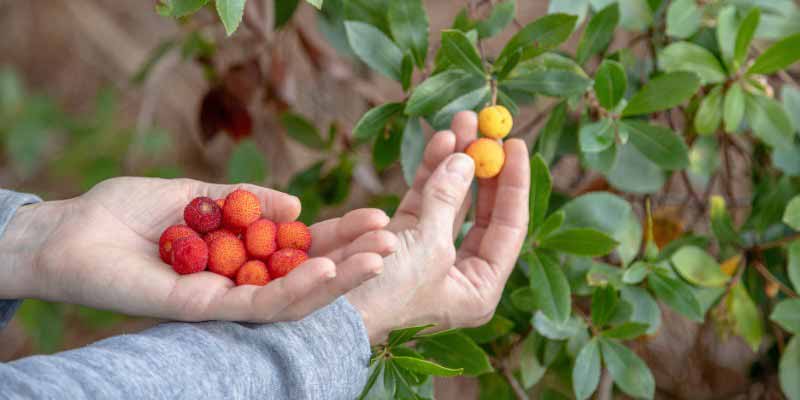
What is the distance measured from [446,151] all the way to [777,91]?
0.96 metres

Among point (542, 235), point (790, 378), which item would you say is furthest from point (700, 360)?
point (542, 235)

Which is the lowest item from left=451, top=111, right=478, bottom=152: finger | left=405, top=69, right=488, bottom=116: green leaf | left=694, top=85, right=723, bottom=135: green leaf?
left=694, top=85, right=723, bottom=135: green leaf

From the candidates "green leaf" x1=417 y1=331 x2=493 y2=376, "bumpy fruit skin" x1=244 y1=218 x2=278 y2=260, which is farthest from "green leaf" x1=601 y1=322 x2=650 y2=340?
"bumpy fruit skin" x1=244 y1=218 x2=278 y2=260

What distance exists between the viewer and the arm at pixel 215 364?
688 mm

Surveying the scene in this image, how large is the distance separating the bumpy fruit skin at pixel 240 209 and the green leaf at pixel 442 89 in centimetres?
27

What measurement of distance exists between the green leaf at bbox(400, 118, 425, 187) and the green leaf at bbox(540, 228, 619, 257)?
24 centimetres

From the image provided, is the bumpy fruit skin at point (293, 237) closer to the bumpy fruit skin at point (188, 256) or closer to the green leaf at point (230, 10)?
the bumpy fruit skin at point (188, 256)

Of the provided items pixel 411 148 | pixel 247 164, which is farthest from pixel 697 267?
pixel 247 164

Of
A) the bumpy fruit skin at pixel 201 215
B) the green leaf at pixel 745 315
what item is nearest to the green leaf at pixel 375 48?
the bumpy fruit skin at pixel 201 215

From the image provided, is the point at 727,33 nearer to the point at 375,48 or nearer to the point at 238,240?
the point at 375,48

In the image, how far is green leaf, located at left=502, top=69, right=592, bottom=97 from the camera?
3.42 ft

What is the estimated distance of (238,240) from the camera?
39.6 inches

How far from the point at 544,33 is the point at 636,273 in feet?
1.40

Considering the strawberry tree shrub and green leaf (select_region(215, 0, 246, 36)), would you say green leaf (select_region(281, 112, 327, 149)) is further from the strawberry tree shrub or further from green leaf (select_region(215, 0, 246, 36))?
green leaf (select_region(215, 0, 246, 36))
